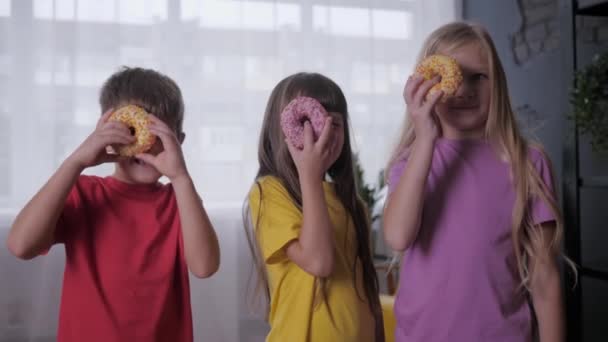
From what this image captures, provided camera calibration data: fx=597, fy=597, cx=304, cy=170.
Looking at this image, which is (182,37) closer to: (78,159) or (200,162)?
(200,162)

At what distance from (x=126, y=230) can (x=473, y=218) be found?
0.73 metres

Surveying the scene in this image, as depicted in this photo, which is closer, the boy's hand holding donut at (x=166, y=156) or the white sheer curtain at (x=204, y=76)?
the boy's hand holding donut at (x=166, y=156)

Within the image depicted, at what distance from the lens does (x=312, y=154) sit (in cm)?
123

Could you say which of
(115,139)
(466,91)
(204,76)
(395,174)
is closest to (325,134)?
(395,174)

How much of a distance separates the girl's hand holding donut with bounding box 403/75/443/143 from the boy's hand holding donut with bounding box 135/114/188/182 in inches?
19.0

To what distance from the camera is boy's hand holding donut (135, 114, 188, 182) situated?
1.17 meters

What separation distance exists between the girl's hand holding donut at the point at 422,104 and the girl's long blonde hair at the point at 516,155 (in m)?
0.14

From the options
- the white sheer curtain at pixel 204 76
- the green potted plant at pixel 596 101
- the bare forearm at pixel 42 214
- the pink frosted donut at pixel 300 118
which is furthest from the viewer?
the white sheer curtain at pixel 204 76

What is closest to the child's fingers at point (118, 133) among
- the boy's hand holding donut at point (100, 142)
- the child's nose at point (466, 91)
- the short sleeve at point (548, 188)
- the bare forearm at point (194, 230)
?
the boy's hand holding donut at point (100, 142)

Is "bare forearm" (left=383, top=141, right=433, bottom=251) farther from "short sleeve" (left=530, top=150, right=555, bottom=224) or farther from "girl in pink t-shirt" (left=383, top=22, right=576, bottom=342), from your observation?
"short sleeve" (left=530, top=150, right=555, bottom=224)

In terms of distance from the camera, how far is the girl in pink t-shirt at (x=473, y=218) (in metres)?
1.20

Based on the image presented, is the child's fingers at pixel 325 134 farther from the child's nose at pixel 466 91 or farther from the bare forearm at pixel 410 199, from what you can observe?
the child's nose at pixel 466 91

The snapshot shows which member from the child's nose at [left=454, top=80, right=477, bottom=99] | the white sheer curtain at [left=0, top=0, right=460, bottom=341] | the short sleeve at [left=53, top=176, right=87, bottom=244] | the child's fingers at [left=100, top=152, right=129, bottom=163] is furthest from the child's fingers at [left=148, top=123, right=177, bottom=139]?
the white sheer curtain at [left=0, top=0, right=460, bottom=341]

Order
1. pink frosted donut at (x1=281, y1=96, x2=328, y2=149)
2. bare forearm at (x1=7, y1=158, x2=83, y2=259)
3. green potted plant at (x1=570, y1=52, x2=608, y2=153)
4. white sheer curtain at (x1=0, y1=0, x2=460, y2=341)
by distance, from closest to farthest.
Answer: bare forearm at (x1=7, y1=158, x2=83, y2=259) → pink frosted donut at (x1=281, y1=96, x2=328, y2=149) → green potted plant at (x1=570, y1=52, x2=608, y2=153) → white sheer curtain at (x1=0, y1=0, x2=460, y2=341)
